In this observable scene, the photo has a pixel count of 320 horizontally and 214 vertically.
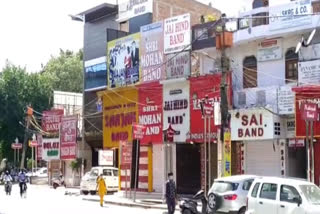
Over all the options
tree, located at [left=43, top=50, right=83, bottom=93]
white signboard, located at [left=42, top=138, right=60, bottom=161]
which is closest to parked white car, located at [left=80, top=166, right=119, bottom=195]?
white signboard, located at [left=42, top=138, right=60, bottom=161]

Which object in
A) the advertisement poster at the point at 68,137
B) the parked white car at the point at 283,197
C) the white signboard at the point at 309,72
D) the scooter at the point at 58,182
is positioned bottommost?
the scooter at the point at 58,182

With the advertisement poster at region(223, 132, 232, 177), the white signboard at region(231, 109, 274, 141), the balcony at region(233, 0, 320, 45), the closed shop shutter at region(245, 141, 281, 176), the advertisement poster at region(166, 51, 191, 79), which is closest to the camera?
the advertisement poster at region(223, 132, 232, 177)

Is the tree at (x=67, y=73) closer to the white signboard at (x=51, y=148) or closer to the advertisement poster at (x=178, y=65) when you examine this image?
the white signboard at (x=51, y=148)

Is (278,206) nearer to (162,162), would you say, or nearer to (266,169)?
(266,169)

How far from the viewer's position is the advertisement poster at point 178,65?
97.8 feet

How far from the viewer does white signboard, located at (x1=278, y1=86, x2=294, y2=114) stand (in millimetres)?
24397

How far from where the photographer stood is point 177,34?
1190 inches

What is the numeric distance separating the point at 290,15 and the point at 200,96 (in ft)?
21.1

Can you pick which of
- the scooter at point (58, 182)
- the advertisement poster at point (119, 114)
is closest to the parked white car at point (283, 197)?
the advertisement poster at point (119, 114)

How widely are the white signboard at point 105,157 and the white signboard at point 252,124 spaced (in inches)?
444

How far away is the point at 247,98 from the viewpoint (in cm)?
2658

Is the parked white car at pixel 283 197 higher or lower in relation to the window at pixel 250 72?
lower

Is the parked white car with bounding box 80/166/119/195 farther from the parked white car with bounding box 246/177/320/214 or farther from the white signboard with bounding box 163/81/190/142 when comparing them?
the parked white car with bounding box 246/177/320/214

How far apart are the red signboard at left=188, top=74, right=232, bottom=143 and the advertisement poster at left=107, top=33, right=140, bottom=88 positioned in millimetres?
4900
